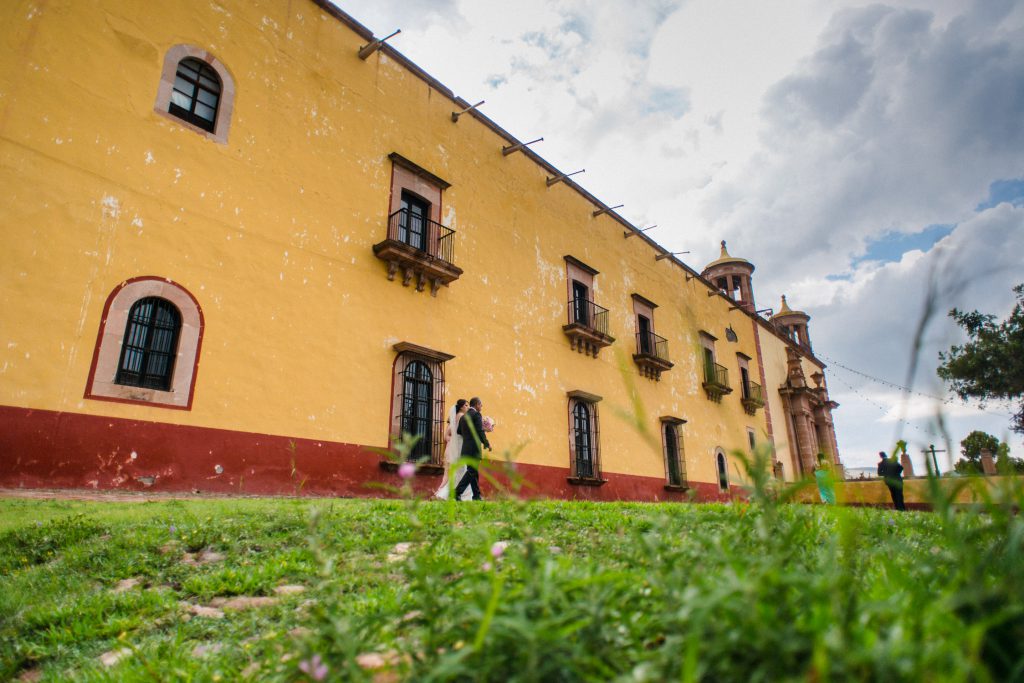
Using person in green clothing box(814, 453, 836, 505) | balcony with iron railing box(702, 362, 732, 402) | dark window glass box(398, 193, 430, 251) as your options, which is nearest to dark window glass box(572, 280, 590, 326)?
dark window glass box(398, 193, 430, 251)

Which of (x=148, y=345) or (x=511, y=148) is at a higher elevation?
(x=511, y=148)

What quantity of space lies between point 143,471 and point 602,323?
10.8 metres

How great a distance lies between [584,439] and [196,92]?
10003mm

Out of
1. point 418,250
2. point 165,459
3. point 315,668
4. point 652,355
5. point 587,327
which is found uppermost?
point 418,250

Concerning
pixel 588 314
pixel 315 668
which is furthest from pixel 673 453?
pixel 315 668

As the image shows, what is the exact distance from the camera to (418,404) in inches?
386

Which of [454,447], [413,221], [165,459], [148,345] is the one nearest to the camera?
[165,459]

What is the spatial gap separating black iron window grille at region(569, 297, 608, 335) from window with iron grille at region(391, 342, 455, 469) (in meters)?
4.87

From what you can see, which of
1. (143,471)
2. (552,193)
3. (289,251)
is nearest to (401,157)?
(289,251)

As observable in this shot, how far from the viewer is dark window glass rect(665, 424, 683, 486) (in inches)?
645

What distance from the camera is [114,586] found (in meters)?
3.18

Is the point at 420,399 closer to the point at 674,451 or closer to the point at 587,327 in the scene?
the point at 587,327

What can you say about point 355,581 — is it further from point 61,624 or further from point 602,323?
point 602,323

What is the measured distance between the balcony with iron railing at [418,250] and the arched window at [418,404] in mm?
1519
